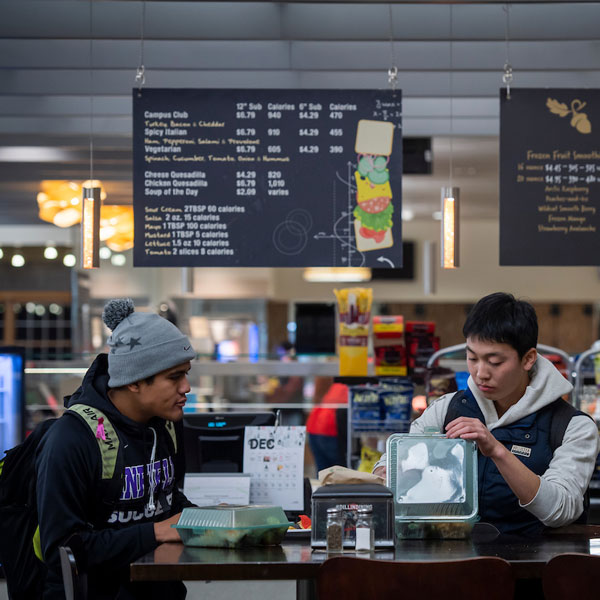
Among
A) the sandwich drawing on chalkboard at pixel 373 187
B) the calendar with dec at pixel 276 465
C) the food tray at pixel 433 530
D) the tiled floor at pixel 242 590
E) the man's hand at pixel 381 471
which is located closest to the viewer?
the food tray at pixel 433 530

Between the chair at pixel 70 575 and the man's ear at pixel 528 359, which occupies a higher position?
the man's ear at pixel 528 359

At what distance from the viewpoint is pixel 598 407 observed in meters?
4.98

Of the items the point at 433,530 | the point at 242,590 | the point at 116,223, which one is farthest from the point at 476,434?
the point at 116,223

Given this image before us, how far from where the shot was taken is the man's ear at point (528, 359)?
8.32ft

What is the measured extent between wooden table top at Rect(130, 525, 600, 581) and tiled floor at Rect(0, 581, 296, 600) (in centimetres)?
139

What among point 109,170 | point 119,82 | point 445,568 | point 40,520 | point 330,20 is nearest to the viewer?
point 445,568

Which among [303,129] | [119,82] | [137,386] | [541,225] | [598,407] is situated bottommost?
[598,407]

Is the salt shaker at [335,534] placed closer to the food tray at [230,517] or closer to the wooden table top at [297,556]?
the wooden table top at [297,556]

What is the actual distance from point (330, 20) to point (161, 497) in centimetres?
370

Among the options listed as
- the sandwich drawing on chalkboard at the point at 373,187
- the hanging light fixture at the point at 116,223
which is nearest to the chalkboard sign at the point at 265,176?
the sandwich drawing on chalkboard at the point at 373,187

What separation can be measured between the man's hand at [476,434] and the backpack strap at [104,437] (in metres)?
0.83

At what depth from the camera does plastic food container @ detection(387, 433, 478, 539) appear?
2.29 metres

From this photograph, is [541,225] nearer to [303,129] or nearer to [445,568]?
[303,129]

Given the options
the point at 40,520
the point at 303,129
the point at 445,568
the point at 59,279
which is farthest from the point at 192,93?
the point at 59,279
